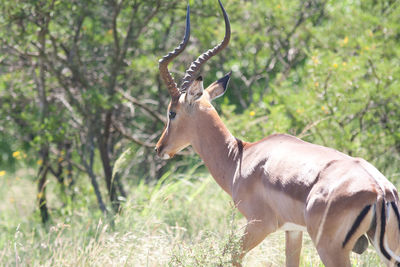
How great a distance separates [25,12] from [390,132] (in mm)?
4966

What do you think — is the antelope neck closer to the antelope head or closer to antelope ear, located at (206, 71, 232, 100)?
the antelope head

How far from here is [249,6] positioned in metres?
8.85

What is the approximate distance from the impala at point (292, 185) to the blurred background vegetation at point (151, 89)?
1353mm

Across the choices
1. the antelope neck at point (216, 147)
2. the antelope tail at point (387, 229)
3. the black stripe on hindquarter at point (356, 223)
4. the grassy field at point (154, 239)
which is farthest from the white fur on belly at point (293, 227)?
the antelope neck at point (216, 147)

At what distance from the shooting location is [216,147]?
483 cm

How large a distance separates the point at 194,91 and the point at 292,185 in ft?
4.89

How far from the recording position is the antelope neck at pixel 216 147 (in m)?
4.70

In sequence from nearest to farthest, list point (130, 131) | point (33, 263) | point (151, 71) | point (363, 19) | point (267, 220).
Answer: point (267, 220)
point (33, 263)
point (363, 19)
point (151, 71)
point (130, 131)

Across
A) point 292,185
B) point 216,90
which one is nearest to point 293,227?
point 292,185

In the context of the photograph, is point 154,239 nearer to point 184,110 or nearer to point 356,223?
point 184,110

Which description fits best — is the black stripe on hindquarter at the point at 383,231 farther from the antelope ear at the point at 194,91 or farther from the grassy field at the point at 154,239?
the antelope ear at the point at 194,91

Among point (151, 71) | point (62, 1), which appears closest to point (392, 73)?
point (151, 71)

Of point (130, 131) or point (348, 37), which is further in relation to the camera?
point (130, 131)

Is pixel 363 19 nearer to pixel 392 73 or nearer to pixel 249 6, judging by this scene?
pixel 392 73
